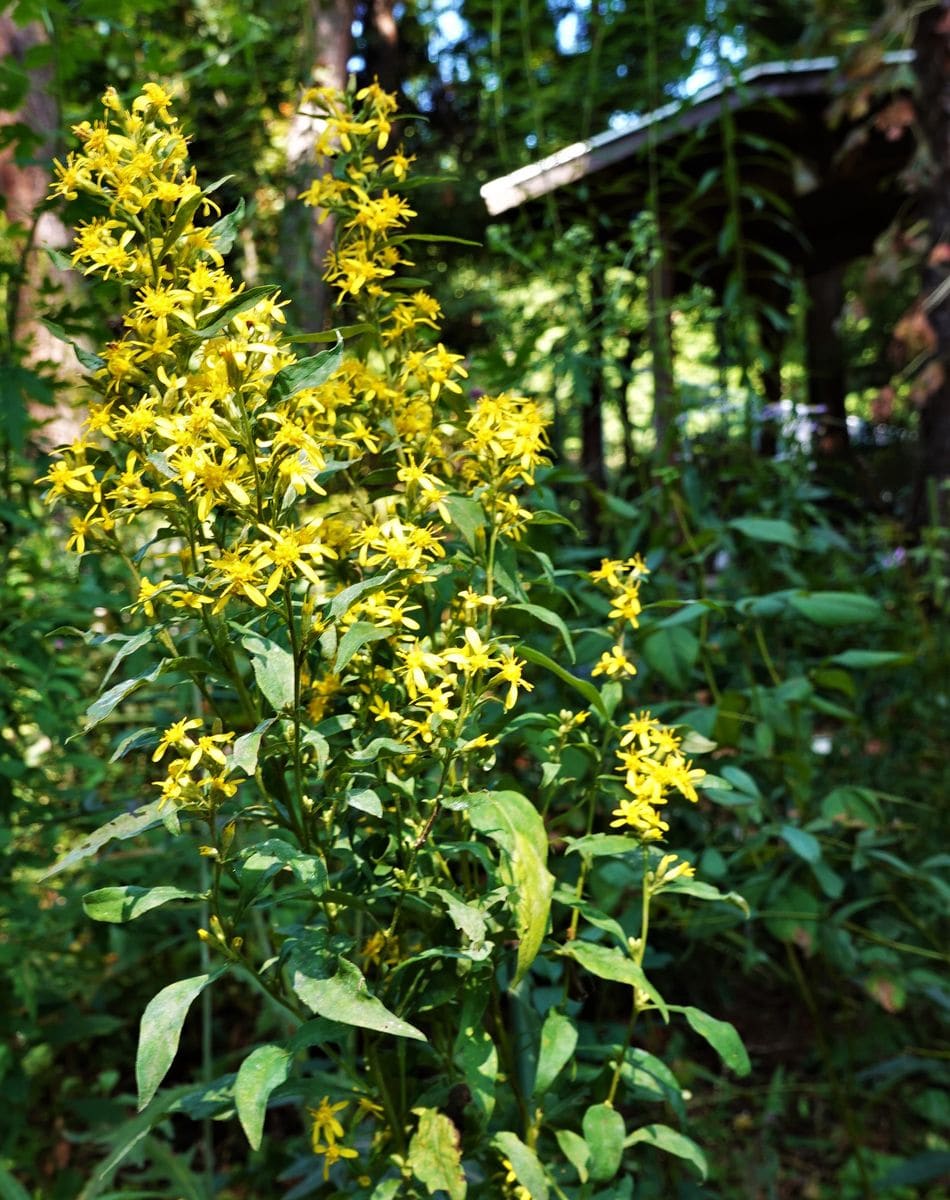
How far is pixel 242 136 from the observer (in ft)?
21.9

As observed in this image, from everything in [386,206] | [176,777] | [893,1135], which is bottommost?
[893,1135]

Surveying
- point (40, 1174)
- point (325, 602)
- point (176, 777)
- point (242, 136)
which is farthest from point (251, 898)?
point (242, 136)

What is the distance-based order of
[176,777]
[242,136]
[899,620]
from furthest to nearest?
[242,136]
[899,620]
[176,777]

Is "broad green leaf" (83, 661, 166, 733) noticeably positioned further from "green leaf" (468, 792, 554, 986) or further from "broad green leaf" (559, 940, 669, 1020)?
"broad green leaf" (559, 940, 669, 1020)

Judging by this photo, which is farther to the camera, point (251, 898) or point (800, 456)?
point (800, 456)

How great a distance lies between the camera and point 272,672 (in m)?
0.96

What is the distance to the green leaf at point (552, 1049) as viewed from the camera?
1.09 m

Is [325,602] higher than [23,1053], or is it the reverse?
[325,602]

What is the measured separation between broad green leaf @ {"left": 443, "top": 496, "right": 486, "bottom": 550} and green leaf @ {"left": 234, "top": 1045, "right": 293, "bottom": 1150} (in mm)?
508

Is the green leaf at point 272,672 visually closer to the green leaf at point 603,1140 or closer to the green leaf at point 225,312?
the green leaf at point 225,312

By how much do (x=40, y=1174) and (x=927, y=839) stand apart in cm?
192

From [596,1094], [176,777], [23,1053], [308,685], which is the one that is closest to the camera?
[176,777]

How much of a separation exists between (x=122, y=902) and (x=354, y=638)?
32 centimetres

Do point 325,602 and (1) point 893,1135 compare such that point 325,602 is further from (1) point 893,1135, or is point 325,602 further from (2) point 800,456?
(1) point 893,1135
